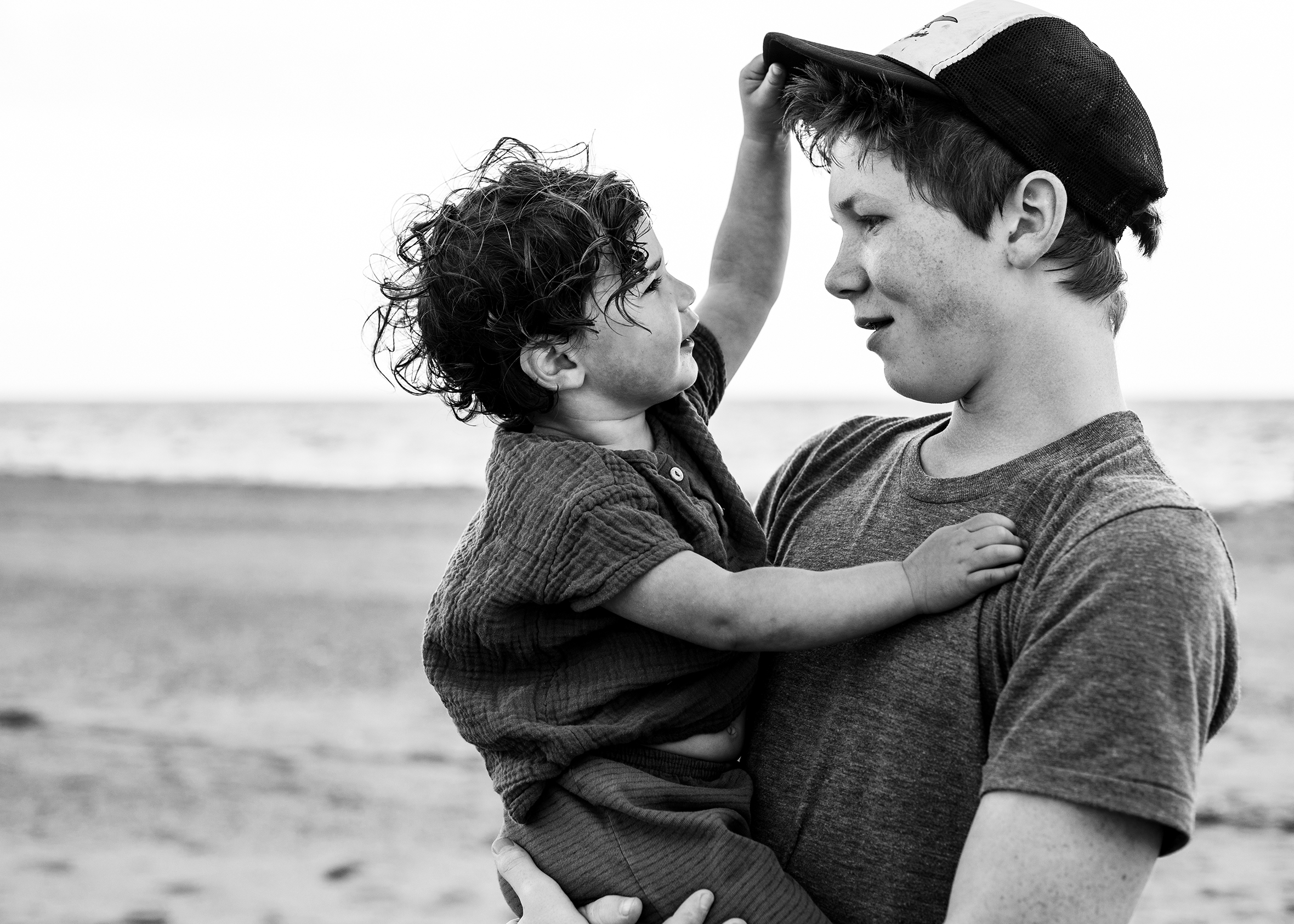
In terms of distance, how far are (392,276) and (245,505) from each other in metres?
13.8

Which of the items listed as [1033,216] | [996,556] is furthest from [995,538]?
[1033,216]

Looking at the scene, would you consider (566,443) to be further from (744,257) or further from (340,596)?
(340,596)

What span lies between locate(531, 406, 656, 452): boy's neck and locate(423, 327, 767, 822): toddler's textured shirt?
89 millimetres

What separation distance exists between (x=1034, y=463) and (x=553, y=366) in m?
0.77

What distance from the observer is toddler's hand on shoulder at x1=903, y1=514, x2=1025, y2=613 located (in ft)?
4.99

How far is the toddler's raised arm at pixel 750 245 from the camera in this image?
2.38 metres

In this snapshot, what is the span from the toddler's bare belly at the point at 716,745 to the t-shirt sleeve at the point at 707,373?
0.62 m

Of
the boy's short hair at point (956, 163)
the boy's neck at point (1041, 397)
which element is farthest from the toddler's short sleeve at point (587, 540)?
the boy's short hair at point (956, 163)

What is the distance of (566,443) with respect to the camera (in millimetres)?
1862

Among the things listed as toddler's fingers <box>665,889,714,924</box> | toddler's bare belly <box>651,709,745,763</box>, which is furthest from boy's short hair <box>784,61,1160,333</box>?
toddler's fingers <box>665,889,714,924</box>

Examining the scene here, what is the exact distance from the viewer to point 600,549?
1732mm

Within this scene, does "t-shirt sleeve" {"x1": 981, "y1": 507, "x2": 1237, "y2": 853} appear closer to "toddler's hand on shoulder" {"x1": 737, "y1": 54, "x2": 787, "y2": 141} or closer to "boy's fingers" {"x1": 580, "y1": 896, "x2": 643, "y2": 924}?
"boy's fingers" {"x1": 580, "y1": 896, "x2": 643, "y2": 924}

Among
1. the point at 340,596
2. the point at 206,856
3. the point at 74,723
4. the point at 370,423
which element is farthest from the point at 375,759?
the point at 370,423

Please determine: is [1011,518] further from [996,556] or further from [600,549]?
[600,549]
